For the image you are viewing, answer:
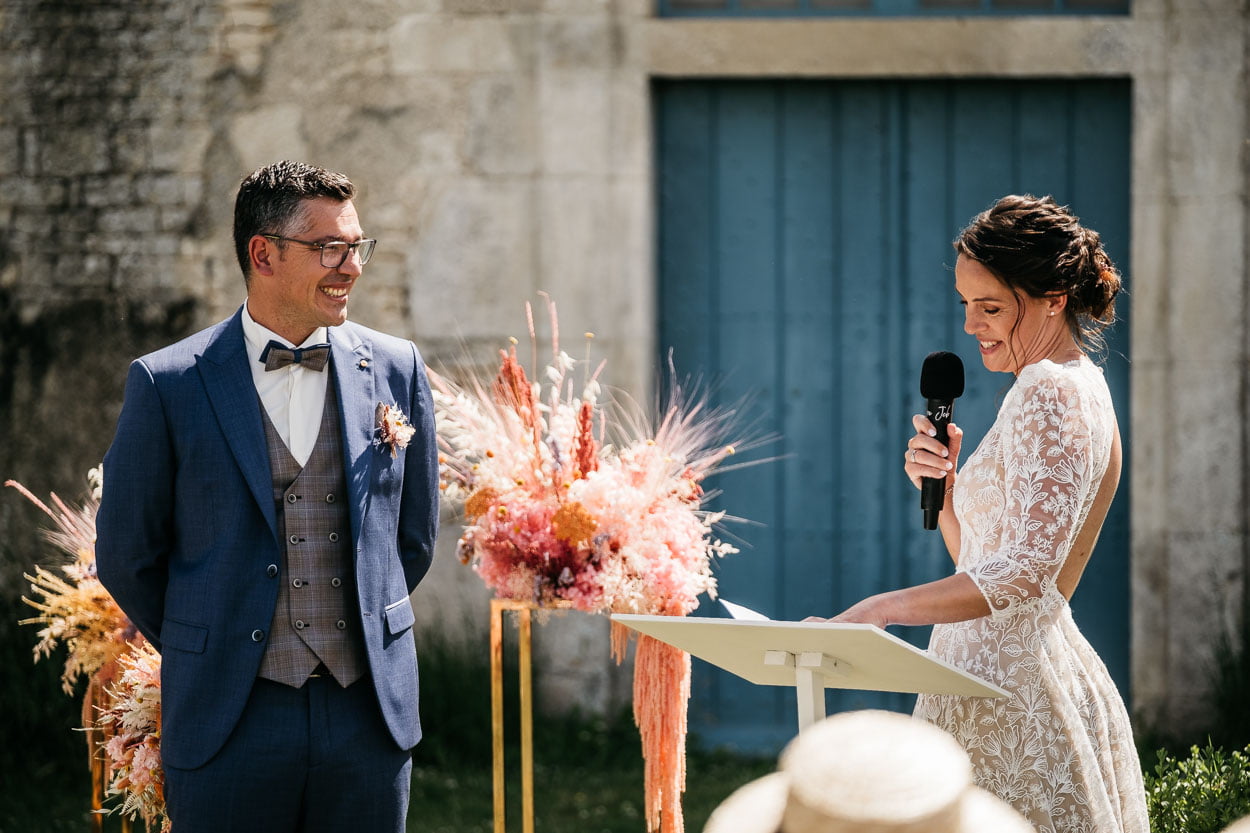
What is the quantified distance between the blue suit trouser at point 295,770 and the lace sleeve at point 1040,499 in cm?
134

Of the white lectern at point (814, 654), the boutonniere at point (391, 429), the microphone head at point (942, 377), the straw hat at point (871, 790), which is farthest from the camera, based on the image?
the boutonniere at point (391, 429)

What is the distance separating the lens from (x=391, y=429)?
325cm

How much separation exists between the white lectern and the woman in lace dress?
17 cm

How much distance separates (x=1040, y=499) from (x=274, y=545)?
1.58 metres

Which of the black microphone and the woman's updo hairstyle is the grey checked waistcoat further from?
the woman's updo hairstyle

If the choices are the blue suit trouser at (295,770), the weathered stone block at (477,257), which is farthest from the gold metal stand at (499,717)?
the weathered stone block at (477,257)

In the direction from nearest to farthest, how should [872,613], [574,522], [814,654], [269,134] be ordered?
1. [814,654]
2. [872,613]
3. [574,522]
4. [269,134]

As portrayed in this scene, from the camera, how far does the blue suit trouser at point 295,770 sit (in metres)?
2.99

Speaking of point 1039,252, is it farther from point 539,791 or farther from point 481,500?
point 539,791

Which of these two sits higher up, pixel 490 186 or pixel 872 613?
pixel 490 186

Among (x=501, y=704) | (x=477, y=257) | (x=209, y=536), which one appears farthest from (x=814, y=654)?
(x=477, y=257)

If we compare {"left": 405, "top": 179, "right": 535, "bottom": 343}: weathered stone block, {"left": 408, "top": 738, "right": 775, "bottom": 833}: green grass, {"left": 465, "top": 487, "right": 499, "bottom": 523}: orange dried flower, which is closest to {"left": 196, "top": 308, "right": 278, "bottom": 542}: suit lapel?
{"left": 465, "top": 487, "right": 499, "bottom": 523}: orange dried flower

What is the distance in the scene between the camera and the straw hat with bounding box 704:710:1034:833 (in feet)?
4.28

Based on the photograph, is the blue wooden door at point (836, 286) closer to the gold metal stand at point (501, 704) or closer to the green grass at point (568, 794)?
the green grass at point (568, 794)
